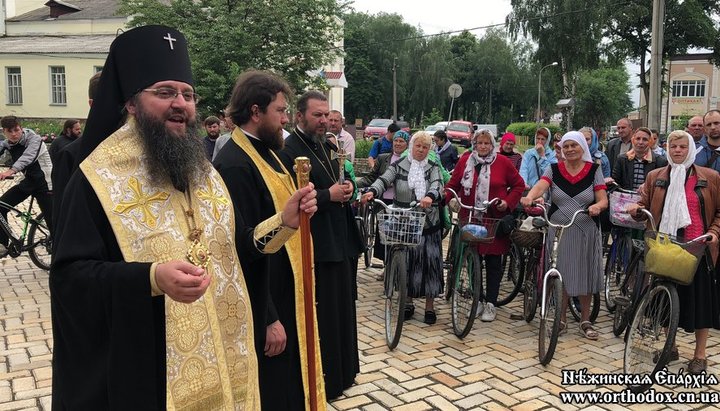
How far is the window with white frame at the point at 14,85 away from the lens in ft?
125

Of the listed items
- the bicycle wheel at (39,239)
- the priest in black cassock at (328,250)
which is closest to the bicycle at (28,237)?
the bicycle wheel at (39,239)

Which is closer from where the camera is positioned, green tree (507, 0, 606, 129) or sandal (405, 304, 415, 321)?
sandal (405, 304, 415, 321)

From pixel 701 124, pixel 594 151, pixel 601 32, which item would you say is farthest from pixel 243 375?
pixel 601 32

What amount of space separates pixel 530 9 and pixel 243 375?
36.1 meters

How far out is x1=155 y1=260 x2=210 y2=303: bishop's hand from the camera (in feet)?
6.06

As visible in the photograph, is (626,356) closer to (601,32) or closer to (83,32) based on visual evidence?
(601,32)

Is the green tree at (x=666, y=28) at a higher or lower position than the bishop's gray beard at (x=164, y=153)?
higher

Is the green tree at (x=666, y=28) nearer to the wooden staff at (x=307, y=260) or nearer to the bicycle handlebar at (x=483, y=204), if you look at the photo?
the bicycle handlebar at (x=483, y=204)

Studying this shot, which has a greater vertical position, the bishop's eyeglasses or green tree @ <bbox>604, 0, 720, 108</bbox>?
green tree @ <bbox>604, 0, 720, 108</bbox>

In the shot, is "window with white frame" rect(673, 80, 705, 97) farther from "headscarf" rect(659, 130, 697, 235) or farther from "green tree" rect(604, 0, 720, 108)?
"headscarf" rect(659, 130, 697, 235)

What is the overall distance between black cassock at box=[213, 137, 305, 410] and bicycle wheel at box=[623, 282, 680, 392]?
2693 mm

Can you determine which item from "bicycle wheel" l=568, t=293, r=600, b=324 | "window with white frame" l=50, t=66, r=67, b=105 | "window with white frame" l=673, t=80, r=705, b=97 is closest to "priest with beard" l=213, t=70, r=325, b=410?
"bicycle wheel" l=568, t=293, r=600, b=324

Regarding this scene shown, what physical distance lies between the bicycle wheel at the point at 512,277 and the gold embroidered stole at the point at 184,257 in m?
4.86

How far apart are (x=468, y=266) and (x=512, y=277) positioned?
2032 millimetres
